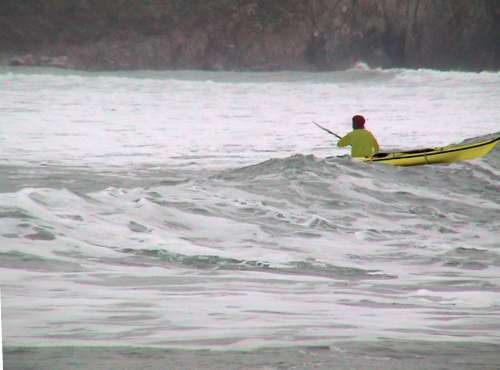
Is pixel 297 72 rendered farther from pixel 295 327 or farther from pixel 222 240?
pixel 295 327

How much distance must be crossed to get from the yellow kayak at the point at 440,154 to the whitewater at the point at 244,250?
48mm

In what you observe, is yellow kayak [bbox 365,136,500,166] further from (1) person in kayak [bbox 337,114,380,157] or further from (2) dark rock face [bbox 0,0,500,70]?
(2) dark rock face [bbox 0,0,500,70]

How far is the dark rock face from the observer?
6.80 meters

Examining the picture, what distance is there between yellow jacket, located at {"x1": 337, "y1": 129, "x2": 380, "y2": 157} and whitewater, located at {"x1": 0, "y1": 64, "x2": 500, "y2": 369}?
69 millimetres

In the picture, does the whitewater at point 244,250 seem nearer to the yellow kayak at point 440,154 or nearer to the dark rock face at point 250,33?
the yellow kayak at point 440,154

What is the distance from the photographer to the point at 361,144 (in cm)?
531

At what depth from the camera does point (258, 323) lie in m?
3.07

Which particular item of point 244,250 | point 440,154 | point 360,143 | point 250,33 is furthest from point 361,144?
point 250,33

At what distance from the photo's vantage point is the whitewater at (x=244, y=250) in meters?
2.94

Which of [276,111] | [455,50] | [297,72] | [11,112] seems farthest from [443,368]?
[297,72]

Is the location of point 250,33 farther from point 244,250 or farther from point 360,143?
point 244,250

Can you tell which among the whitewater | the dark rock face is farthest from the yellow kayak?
the dark rock face

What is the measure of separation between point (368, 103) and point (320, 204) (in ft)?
17.4

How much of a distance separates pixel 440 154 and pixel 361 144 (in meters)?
0.44
